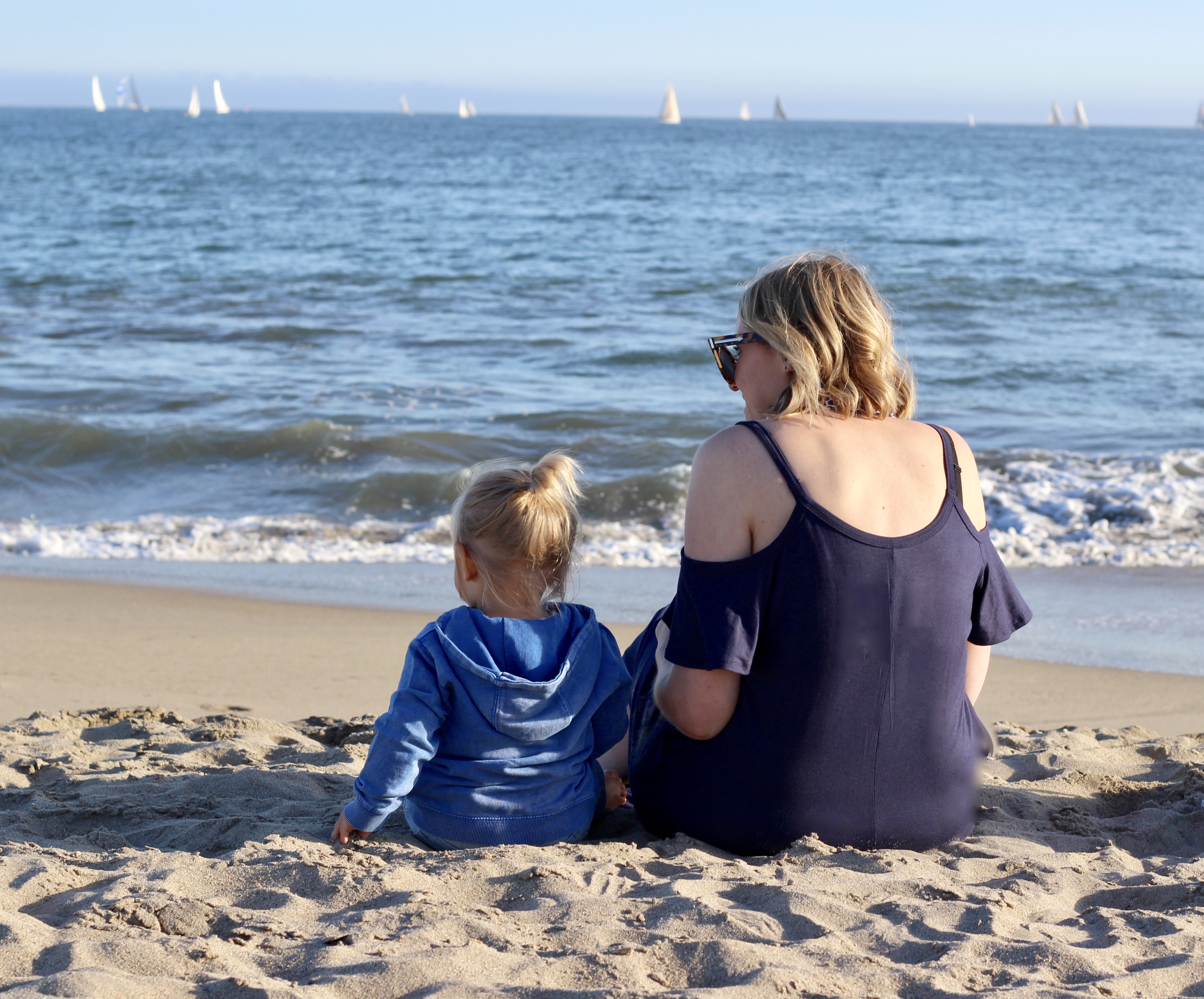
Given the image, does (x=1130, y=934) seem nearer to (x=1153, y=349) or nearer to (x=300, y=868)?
(x=300, y=868)

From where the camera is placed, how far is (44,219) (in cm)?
2327

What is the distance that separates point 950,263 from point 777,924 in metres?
17.7

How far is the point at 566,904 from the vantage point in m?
2.04

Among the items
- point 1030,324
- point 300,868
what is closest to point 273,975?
point 300,868

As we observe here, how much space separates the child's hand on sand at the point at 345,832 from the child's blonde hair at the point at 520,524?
0.63 m

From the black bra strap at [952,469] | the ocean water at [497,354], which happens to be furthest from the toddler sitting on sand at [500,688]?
the ocean water at [497,354]

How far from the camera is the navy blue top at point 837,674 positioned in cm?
202

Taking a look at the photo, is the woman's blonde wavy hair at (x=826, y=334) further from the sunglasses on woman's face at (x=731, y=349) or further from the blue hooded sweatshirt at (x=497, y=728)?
the blue hooded sweatshirt at (x=497, y=728)

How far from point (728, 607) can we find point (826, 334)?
55cm

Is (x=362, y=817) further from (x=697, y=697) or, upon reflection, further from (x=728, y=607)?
(x=728, y=607)

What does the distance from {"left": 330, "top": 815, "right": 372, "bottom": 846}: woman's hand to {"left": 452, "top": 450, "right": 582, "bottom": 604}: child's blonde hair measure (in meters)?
0.63

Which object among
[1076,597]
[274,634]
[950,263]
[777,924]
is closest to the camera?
[777,924]

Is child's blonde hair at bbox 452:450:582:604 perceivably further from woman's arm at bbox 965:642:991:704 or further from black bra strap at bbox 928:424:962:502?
woman's arm at bbox 965:642:991:704

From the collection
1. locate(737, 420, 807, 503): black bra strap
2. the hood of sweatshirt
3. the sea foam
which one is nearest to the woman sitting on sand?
locate(737, 420, 807, 503): black bra strap
